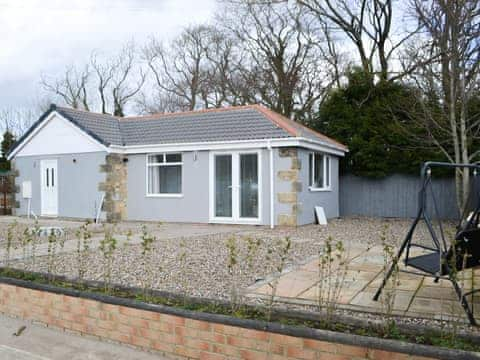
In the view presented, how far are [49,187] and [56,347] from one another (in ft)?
40.8

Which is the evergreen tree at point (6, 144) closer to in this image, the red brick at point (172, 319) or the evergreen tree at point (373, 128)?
the evergreen tree at point (373, 128)

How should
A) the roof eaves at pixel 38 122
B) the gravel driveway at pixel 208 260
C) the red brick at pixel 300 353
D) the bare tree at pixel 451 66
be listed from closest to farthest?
the red brick at pixel 300 353 < the gravel driveway at pixel 208 260 < the bare tree at pixel 451 66 < the roof eaves at pixel 38 122

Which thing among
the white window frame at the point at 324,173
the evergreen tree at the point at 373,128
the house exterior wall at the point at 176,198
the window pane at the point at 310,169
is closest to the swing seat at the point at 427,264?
the white window frame at the point at 324,173

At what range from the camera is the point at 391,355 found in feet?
8.60

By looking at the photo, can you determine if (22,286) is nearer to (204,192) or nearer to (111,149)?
(204,192)

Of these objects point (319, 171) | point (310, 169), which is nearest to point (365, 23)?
point (319, 171)

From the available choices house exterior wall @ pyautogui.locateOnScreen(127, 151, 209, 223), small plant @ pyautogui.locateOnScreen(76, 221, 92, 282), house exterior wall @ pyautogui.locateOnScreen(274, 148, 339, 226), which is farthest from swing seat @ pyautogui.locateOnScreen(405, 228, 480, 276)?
house exterior wall @ pyautogui.locateOnScreen(127, 151, 209, 223)

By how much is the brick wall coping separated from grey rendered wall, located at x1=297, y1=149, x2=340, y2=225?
847 cm

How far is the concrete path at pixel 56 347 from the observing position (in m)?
3.49

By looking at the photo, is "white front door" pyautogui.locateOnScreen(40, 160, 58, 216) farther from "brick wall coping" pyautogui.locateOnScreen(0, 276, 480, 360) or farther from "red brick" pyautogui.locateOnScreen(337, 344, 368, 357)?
"red brick" pyautogui.locateOnScreen(337, 344, 368, 357)

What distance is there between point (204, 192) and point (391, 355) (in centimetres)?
1024

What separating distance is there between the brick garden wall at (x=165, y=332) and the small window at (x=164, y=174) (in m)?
8.93

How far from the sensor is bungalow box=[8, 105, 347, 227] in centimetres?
1184

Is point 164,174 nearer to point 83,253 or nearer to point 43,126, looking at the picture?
point 43,126
